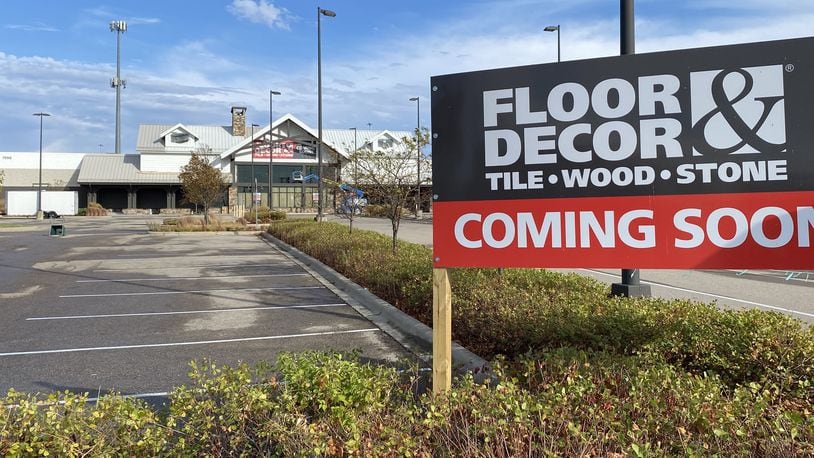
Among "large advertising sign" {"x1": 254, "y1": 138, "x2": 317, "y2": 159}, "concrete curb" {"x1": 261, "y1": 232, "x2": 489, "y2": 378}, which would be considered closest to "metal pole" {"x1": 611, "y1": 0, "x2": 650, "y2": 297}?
"concrete curb" {"x1": 261, "y1": 232, "x2": 489, "y2": 378}

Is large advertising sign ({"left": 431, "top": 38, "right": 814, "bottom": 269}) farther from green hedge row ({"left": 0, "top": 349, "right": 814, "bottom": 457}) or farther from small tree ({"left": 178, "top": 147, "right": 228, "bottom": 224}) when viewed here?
small tree ({"left": 178, "top": 147, "right": 228, "bottom": 224})

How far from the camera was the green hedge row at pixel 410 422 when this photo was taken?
9.06 feet

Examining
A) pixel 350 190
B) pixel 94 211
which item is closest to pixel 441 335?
pixel 350 190

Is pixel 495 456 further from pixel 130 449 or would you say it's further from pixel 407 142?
pixel 407 142

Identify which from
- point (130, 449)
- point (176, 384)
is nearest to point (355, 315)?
point (176, 384)

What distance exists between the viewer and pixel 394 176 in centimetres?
1196

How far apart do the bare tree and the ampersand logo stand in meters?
8.14

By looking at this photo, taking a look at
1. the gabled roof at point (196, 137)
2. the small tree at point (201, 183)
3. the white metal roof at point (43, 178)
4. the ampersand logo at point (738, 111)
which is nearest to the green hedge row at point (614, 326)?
the ampersand logo at point (738, 111)

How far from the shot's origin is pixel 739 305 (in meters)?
8.91

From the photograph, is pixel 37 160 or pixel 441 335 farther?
pixel 37 160

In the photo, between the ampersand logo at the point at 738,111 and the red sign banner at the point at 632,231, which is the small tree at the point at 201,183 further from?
the ampersand logo at the point at 738,111

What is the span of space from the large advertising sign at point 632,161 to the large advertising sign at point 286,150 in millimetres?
58828

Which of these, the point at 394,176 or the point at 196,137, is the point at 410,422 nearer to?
the point at 394,176

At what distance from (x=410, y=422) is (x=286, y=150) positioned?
2386 inches
